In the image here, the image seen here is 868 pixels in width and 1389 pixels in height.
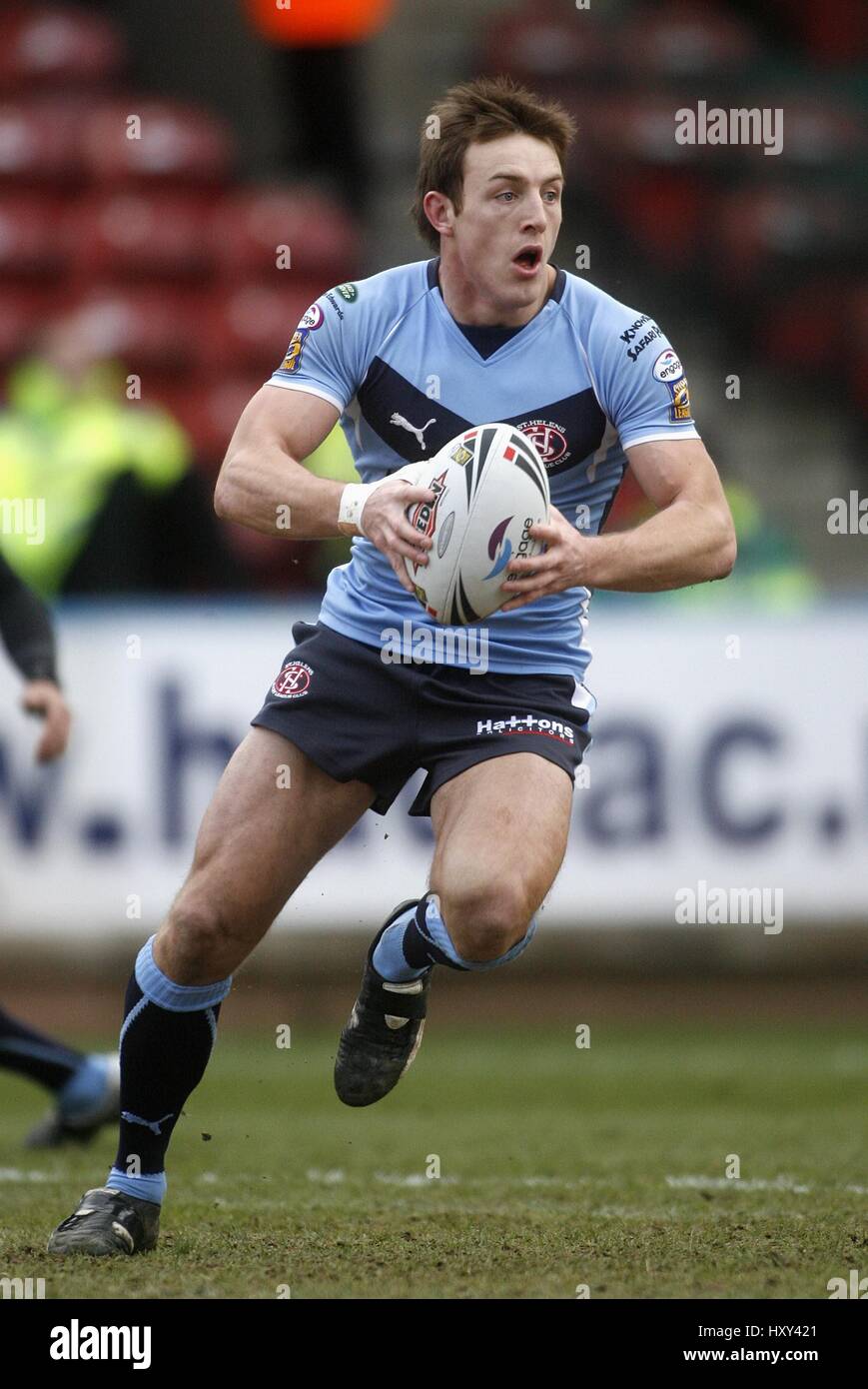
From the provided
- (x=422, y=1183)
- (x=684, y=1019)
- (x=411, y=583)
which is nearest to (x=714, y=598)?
(x=684, y=1019)

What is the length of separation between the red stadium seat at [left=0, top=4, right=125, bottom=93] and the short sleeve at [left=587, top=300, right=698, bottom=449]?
412 inches

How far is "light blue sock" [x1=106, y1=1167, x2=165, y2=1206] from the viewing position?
14.9 ft

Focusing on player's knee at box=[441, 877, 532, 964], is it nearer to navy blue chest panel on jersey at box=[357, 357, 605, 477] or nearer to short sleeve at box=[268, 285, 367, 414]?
navy blue chest panel on jersey at box=[357, 357, 605, 477]

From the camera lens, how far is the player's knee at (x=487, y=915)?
14.2 ft

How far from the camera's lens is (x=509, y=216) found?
4574 mm

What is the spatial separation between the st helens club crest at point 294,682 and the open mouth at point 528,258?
1045 mm

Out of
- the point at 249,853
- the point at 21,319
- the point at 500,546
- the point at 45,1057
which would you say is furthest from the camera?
the point at 21,319

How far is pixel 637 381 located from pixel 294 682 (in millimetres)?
1048

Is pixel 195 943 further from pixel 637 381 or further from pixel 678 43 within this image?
pixel 678 43

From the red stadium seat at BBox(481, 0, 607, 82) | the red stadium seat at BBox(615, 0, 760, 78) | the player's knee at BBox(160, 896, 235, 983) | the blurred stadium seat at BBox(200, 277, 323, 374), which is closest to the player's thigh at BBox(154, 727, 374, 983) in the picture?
the player's knee at BBox(160, 896, 235, 983)

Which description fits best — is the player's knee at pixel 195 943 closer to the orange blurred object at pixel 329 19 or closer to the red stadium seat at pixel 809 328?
the red stadium seat at pixel 809 328

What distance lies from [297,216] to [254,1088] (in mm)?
6938

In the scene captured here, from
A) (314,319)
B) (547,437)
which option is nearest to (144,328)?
(314,319)

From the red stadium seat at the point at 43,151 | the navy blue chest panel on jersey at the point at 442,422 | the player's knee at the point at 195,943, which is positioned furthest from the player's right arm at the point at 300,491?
the red stadium seat at the point at 43,151
